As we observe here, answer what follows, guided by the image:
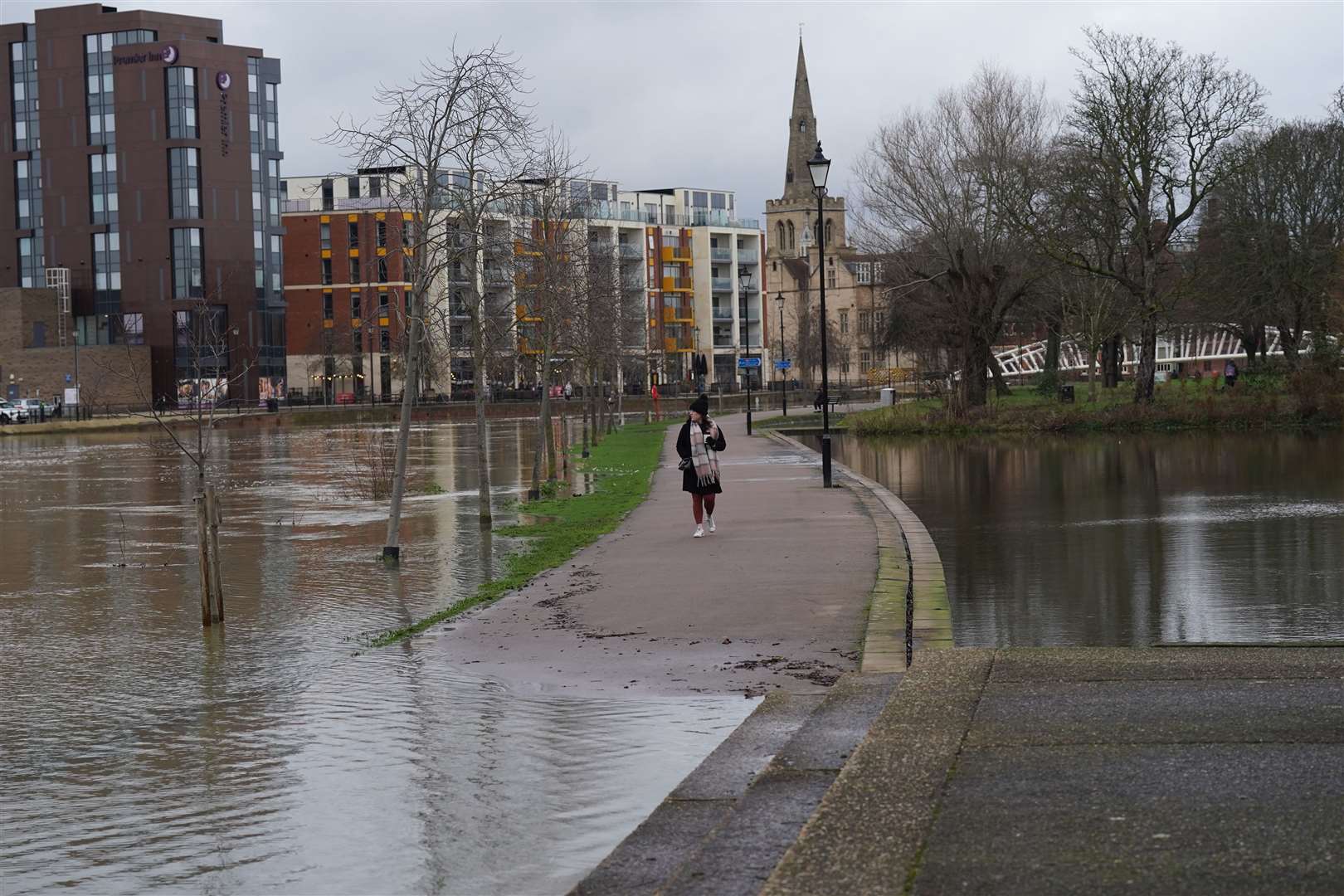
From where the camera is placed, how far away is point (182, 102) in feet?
328

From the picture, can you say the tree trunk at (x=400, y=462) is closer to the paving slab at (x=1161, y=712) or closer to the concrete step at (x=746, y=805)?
the concrete step at (x=746, y=805)

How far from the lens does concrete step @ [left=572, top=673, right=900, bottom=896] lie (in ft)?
18.5

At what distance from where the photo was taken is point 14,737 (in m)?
9.05

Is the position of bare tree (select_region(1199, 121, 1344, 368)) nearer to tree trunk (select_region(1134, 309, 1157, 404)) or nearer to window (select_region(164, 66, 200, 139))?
tree trunk (select_region(1134, 309, 1157, 404))

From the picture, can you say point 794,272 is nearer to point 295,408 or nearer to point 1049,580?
point 295,408

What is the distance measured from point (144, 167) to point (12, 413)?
898 inches

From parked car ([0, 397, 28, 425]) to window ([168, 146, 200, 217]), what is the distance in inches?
733

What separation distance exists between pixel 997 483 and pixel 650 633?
52.5ft

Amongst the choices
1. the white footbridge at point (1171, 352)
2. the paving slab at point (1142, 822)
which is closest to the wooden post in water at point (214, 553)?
the paving slab at point (1142, 822)

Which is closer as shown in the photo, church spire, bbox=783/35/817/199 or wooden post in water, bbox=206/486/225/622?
wooden post in water, bbox=206/486/225/622

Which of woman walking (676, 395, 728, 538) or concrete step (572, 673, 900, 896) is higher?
woman walking (676, 395, 728, 538)

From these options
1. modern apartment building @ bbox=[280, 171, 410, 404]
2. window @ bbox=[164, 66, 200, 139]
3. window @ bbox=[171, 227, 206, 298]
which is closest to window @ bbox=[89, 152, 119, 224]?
window @ bbox=[171, 227, 206, 298]

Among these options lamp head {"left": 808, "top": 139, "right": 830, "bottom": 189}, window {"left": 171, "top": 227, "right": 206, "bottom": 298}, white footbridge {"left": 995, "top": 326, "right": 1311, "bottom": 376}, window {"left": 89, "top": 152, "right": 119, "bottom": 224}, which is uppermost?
window {"left": 89, "top": 152, "right": 119, "bottom": 224}

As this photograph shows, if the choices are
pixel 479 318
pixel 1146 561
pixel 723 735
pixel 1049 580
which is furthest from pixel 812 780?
pixel 479 318
